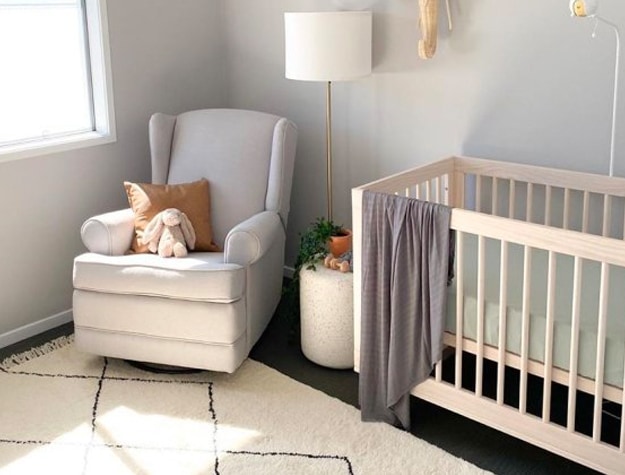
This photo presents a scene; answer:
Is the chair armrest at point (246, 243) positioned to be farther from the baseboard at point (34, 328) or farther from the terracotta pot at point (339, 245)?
the baseboard at point (34, 328)

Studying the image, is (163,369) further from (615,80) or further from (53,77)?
(615,80)

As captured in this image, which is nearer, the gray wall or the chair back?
the gray wall

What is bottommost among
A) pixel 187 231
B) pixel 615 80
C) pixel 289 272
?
pixel 289 272

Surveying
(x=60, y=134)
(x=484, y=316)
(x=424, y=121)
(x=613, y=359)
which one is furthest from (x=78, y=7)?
(x=613, y=359)

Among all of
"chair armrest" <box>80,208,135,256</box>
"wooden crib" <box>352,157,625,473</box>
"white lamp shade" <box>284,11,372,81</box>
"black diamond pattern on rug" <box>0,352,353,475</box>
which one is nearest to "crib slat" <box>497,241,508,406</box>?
"wooden crib" <box>352,157,625,473</box>

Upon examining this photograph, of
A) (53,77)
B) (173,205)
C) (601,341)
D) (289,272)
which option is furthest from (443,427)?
(53,77)

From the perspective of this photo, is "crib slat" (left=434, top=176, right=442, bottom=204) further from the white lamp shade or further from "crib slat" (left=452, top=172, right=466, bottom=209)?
the white lamp shade

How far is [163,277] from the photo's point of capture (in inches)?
120


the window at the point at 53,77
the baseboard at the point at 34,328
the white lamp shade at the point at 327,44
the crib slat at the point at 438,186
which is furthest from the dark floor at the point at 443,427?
the white lamp shade at the point at 327,44

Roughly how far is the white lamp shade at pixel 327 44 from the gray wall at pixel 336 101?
27 cm

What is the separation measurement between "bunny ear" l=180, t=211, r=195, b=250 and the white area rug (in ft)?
1.74

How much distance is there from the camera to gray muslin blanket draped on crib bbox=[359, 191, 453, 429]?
252 cm

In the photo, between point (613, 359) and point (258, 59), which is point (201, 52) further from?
point (613, 359)

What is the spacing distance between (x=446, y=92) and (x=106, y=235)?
1.47 m
